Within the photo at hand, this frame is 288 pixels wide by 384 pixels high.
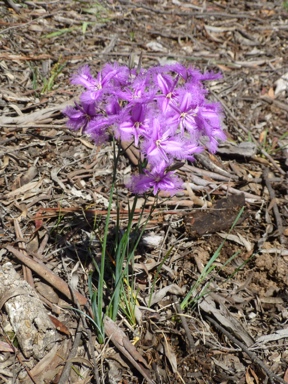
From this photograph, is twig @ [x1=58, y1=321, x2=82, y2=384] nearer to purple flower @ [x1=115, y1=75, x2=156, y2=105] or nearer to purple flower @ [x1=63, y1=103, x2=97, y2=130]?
purple flower @ [x1=63, y1=103, x2=97, y2=130]

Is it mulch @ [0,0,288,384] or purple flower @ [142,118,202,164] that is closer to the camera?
purple flower @ [142,118,202,164]

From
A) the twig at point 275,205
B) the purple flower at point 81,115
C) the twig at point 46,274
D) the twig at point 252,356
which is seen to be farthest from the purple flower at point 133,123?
the twig at point 275,205

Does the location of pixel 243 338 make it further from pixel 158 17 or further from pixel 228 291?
pixel 158 17

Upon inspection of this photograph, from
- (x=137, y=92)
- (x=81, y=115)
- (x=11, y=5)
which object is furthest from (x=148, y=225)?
(x=11, y=5)

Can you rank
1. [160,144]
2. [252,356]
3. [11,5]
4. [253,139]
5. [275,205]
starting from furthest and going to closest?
[11,5]
[253,139]
[275,205]
[252,356]
[160,144]

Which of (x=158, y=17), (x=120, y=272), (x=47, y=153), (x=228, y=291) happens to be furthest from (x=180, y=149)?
(x=158, y=17)

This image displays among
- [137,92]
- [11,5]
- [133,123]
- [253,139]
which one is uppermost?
[137,92]

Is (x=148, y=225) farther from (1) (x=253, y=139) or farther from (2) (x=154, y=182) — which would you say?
(1) (x=253, y=139)

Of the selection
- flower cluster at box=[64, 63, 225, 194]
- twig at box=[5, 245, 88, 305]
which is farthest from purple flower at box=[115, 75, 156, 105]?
Result: twig at box=[5, 245, 88, 305]
